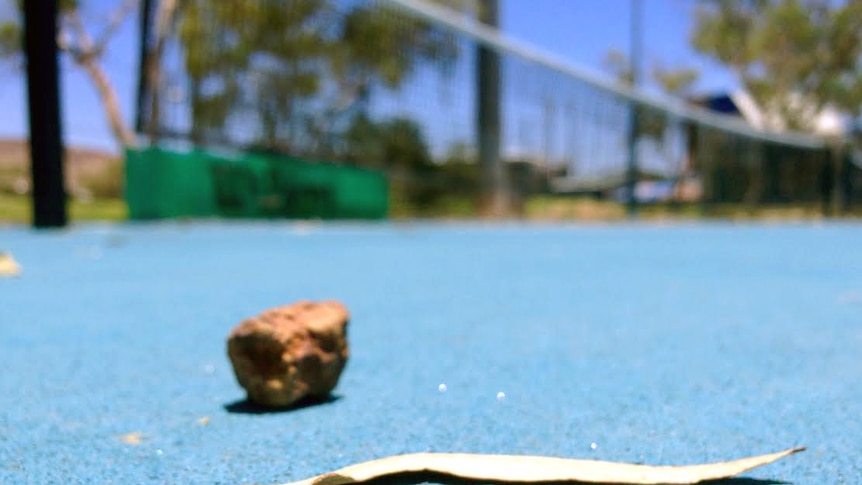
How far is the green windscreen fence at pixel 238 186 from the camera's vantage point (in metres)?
8.52

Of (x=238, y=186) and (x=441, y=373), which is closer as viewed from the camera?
(x=441, y=373)

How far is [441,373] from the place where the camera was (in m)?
1.77

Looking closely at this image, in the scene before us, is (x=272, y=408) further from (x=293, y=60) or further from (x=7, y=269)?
(x=293, y=60)

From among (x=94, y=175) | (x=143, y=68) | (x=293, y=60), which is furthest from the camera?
(x=94, y=175)

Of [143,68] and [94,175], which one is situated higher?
[143,68]

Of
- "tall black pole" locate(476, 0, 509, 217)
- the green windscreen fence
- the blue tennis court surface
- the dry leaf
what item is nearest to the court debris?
the blue tennis court surface

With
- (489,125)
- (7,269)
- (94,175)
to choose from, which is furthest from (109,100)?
(7,269)

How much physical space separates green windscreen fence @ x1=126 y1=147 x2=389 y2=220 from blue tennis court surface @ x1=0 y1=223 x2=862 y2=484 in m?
4.43

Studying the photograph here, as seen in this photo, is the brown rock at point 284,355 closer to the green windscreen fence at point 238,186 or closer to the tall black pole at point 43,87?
the tall black pole at point 43,87

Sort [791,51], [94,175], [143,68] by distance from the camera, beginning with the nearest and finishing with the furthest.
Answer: [143,68] → [94,175] → [791,51]

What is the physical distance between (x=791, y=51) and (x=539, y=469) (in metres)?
25.8

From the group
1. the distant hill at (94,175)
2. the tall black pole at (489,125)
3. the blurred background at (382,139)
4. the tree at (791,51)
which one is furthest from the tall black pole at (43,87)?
the tree at (791,51)

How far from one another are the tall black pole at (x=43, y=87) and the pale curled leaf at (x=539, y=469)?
5700 millimetres

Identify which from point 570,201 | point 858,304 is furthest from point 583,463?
point 570,201
